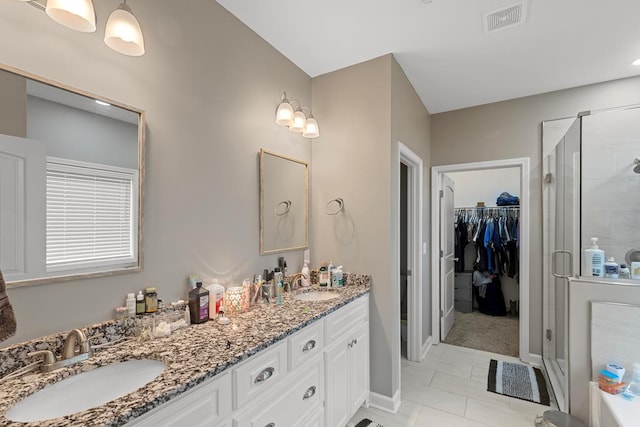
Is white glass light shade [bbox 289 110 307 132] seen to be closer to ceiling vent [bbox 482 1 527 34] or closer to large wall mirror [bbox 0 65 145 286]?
large wall mirror [bbox 0 65 145 286]

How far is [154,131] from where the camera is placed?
144 centimetres

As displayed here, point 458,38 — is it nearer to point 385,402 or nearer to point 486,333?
point 385,402

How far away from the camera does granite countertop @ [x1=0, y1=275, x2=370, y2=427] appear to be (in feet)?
2.64

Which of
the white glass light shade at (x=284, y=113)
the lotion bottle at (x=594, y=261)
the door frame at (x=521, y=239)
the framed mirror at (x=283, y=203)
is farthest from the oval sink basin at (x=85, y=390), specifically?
the door frame at (x=521, y=239)

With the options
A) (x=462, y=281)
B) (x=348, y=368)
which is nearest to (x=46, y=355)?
(x=348, y=368)

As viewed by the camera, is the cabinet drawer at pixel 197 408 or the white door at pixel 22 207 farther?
the white door at pixel 22 207

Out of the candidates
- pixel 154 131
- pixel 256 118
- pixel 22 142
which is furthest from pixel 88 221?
pixel 256 118

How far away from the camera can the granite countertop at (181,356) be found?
80 centimetres

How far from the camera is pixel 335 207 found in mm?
2529

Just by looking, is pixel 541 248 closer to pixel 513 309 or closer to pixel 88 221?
pixel 513 309

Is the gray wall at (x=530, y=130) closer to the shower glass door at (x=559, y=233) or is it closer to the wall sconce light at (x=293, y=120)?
the shower glass door at (x=559, y=233)

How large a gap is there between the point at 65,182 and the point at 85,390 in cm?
77

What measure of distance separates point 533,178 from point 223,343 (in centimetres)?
332

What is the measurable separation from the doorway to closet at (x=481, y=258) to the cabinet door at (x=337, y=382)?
1902mm
